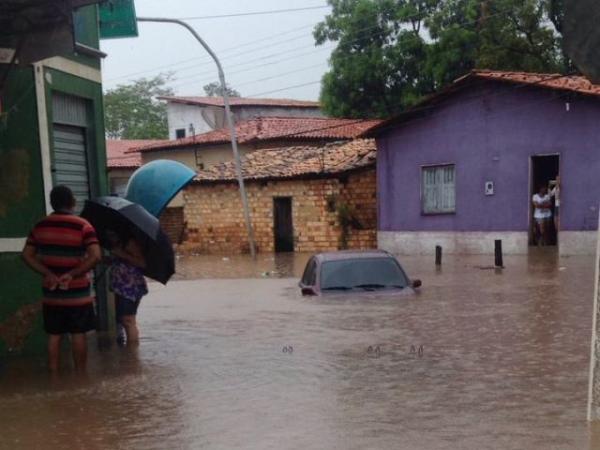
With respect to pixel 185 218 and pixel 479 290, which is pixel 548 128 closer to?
pixel 479 290

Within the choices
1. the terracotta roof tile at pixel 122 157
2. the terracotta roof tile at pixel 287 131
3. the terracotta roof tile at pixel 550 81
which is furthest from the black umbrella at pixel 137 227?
the terracotta roof tile at pixel 122 157

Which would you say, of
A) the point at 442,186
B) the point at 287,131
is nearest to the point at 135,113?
the point at 287,131

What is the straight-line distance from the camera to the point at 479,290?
1356 centimetres

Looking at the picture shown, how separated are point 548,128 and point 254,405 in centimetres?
1597

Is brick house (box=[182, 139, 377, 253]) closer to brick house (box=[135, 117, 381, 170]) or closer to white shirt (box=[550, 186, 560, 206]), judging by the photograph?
brick house (box=[135, 117, 381, 170])

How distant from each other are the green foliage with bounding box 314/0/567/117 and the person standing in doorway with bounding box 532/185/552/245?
30.4ft

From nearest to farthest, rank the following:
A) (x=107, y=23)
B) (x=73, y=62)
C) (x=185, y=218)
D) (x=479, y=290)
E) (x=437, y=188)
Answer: (x=73, y=62) < (x=107, y=23) < (x=479, y=290) < (x=437, y=188) < (x=185, y=218)

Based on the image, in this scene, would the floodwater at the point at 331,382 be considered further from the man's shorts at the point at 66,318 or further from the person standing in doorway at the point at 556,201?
the person standing in doorway at the point at 556,201

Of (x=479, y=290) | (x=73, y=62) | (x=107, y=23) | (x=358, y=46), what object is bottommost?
(x=479, y=290)

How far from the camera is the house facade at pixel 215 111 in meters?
42.8

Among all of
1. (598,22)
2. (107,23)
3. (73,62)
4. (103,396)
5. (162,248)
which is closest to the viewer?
(598,22)

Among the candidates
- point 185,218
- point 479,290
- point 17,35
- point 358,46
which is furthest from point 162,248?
point 358,46

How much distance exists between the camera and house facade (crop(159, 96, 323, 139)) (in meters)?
42.8

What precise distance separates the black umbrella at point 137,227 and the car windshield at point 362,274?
3.78 metres
